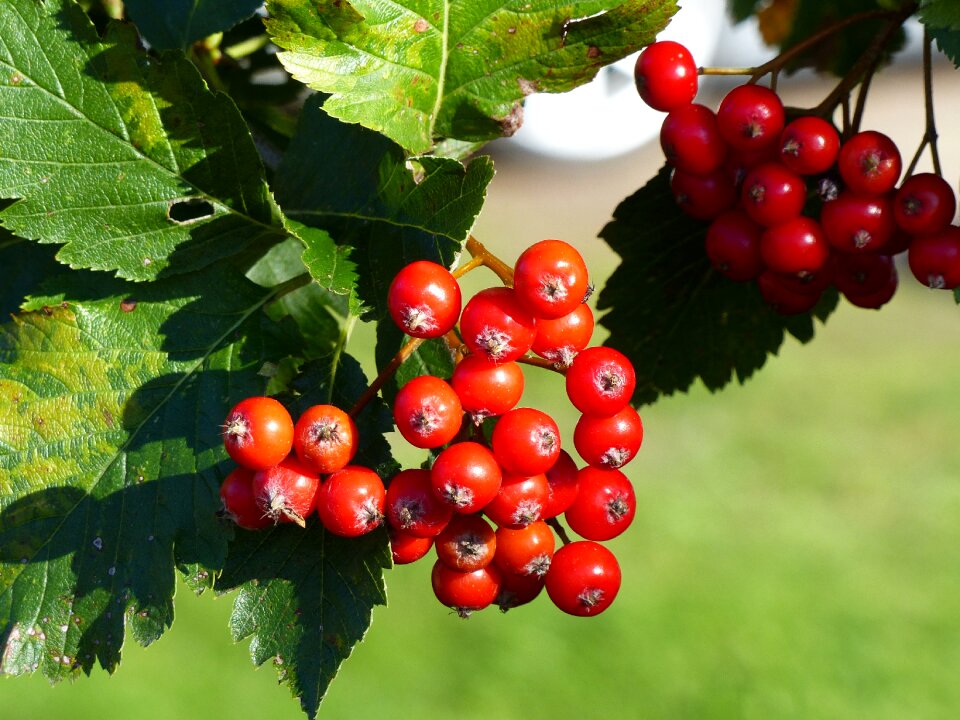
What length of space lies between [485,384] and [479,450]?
8 centimetres

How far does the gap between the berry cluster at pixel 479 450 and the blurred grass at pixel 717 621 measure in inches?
170

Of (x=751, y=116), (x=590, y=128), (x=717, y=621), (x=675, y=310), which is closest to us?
(x=751, y=116)

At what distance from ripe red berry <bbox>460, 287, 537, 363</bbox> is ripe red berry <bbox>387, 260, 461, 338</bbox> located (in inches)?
1.1

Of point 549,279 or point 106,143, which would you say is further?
point 106,143

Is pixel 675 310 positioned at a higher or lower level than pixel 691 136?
lower

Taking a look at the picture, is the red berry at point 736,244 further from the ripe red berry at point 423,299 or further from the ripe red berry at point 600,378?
the ripe red berry at point 423,299

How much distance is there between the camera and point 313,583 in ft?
4.41

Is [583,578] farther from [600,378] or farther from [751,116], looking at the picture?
[751,116]

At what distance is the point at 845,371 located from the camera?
28.7ft

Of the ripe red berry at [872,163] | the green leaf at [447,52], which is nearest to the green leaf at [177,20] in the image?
the green leaf at [447,52]

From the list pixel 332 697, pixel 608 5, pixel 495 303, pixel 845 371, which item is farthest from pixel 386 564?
pixel 845 371

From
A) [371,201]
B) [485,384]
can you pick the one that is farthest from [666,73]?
[485,384]

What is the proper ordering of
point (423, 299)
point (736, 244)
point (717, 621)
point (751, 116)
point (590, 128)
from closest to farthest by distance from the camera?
point (423, 299)
point (751, 116)
point (736, 244)
point (717, 621)
point (590, 128)

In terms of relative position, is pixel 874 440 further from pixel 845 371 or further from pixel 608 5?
pixel 608 5
